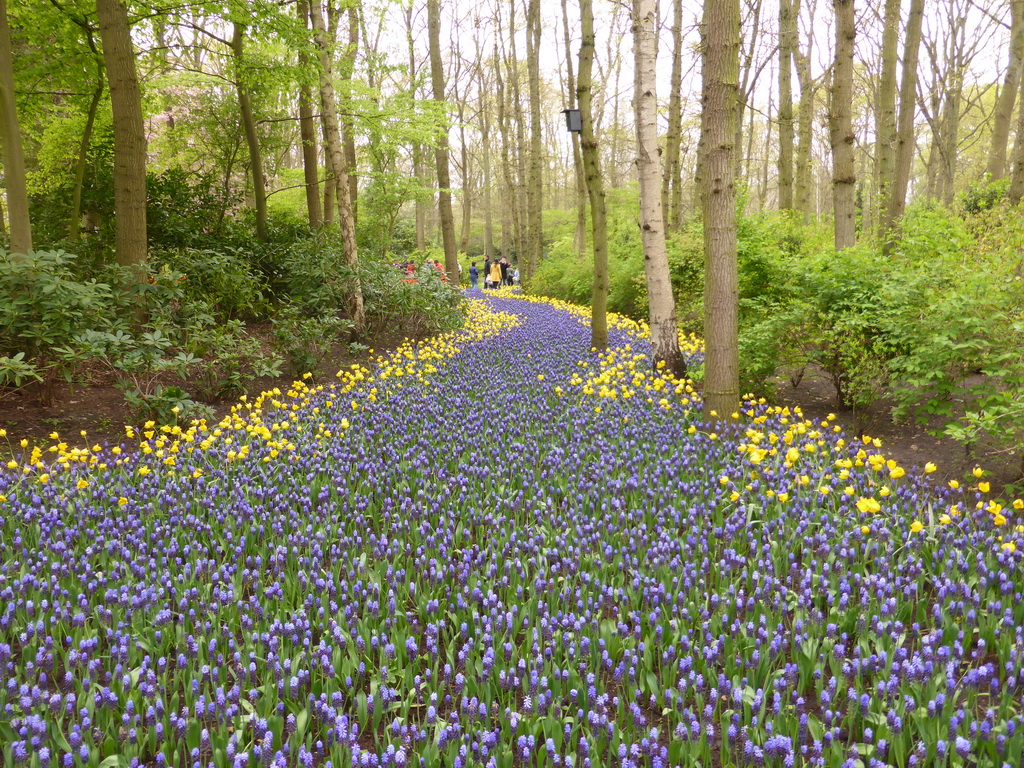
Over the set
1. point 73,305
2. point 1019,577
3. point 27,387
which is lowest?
point 1019,577

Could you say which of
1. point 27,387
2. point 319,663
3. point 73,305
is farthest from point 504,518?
point 27,387

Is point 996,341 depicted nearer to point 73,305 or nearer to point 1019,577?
point 1019,577

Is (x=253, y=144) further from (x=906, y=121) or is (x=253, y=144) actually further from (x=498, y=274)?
(x=498, y=274)

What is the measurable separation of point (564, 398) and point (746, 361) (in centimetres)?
191

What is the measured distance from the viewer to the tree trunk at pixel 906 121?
450 inches

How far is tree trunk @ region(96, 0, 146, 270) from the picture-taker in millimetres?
7074

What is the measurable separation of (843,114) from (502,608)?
31.2ft

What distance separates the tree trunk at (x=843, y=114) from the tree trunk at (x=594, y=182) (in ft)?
11.1

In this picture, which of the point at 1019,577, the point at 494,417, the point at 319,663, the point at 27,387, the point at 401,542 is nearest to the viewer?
the point at 319,663

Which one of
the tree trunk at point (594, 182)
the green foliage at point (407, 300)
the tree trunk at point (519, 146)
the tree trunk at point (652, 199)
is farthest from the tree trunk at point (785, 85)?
the tree trunk at point (519, 146)

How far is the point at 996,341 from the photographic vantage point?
453cm

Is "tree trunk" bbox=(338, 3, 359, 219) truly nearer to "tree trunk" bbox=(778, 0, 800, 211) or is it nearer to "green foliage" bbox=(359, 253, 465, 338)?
"green foliage" bbox=(359, 253, 465, 338)

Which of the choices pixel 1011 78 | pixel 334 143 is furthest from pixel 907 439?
pixel 1011 78

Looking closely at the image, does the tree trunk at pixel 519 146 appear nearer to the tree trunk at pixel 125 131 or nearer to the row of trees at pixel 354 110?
the row of trees at pixel 354 110
